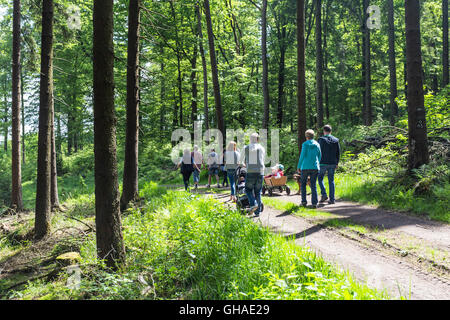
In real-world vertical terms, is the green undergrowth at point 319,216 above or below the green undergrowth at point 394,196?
below

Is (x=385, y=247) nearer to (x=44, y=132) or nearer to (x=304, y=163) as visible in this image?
(x=304, y=163)

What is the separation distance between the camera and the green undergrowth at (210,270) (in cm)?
347

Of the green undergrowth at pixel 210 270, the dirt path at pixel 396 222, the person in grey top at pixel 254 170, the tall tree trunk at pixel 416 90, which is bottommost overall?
the green undergrowth at pixel 210 270

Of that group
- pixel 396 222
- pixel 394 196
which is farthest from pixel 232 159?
pixel 396 222

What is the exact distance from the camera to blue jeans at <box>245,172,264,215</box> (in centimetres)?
793

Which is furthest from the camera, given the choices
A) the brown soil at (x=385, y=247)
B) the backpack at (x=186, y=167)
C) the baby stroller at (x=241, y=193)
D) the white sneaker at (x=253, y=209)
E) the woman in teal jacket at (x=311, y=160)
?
the backpack at (x=186, y=167)

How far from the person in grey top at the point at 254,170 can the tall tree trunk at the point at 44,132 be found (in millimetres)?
6347

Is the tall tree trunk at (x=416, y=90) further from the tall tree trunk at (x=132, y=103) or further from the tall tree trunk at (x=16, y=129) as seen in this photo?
the tall tree trunk at (x=16, y=129)

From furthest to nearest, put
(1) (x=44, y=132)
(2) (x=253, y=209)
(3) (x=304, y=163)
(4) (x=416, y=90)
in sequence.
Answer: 1. (1) (x=44, y=132)
2. (4) (x=416, y=90)
3. (3) (x=304, y=163)
4. (2) (x=253, y=209)

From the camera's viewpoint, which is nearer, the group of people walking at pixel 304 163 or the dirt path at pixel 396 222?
the dirt path at pixel 396 222

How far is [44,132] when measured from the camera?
9.28 metres

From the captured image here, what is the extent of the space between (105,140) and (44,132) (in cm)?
567

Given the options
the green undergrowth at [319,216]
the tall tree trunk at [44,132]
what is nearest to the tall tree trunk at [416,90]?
the green undergrowth at [319,216]

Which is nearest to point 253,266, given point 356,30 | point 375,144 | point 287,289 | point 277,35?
point 287,289
